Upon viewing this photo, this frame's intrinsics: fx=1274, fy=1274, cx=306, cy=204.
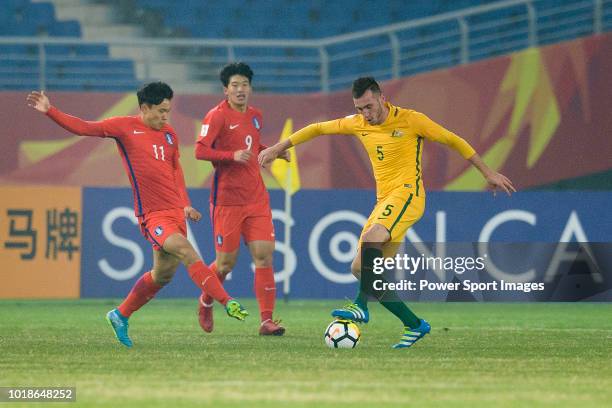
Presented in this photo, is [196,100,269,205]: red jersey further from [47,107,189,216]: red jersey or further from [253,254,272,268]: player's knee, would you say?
[47,107,189,216]: red jersey

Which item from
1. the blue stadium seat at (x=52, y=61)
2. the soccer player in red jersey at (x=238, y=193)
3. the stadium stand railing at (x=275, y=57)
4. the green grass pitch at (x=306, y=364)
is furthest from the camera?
the blue stadium seat at (x=52, y=61)

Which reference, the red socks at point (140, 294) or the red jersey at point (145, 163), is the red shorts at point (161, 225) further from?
the red socks at point (140, 294)

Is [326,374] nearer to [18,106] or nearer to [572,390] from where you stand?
[572,390]

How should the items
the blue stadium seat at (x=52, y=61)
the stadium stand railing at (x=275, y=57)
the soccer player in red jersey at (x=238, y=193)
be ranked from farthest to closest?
the blue stadium seat at (x=52, y=61) → the stadium stand railing at (x=275, y=57) → the soccer player in red jersey at (x=238, y=193)

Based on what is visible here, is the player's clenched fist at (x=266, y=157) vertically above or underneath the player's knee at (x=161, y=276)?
above

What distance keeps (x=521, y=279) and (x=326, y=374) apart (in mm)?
3278

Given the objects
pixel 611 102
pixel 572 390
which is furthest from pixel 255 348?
pixel 611 102

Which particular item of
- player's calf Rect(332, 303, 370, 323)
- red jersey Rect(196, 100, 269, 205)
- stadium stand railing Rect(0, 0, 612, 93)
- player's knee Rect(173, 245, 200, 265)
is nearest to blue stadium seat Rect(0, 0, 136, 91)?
stadium stand railing Rect(0, 0, 612, 93)

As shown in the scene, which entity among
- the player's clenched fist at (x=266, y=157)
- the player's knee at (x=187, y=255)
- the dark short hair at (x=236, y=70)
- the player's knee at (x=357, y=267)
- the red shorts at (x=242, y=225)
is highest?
the dark short hair at (x=236, y=70)

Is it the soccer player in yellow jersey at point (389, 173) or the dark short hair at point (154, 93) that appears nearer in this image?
the soccer player in yellow jersey at point (389, 173)

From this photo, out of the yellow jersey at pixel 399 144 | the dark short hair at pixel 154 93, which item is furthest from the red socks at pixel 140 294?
the yellow jersey at pixel 399 144

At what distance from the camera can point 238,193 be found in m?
10.4

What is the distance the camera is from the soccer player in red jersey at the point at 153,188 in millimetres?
8844

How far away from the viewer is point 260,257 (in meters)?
10.3
